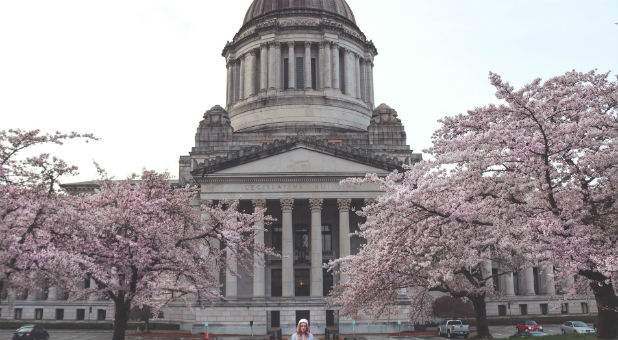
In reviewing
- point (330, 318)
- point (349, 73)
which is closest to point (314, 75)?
point (349, 73)

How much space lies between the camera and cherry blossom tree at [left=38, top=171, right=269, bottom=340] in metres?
16.2

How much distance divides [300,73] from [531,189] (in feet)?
165

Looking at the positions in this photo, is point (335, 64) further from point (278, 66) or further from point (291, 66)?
point (278, 66)

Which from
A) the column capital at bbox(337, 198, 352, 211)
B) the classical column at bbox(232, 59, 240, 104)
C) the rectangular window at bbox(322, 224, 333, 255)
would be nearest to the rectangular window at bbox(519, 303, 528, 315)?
the rectangular window at bbox(322, 224, 333, 255)

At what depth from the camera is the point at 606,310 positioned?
698 inches

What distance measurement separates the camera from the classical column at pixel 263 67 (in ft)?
213

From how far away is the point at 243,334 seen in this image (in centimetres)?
4469

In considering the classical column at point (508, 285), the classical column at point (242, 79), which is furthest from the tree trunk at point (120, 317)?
the classical column at point (508, 285)

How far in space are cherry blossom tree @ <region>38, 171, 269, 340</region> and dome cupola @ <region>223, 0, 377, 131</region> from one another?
133 ft

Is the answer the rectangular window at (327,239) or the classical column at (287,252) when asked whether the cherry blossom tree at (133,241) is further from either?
the rectangular window at (327,239)

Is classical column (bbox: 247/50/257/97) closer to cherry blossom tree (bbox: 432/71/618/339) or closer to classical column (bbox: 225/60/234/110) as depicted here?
classical column (bbox: 225/60/234/110)

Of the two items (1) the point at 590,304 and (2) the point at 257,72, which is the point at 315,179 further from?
(1) the point at 590,304

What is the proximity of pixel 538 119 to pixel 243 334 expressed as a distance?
33891mm

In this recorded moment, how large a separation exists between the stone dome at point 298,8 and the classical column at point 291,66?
4705 mm
